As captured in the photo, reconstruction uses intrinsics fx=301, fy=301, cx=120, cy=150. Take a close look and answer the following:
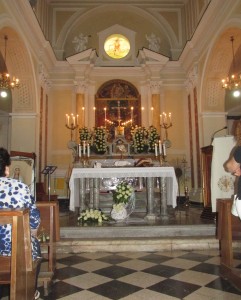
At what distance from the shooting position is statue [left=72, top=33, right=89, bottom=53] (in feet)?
40.1

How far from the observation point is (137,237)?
5227 millimetres

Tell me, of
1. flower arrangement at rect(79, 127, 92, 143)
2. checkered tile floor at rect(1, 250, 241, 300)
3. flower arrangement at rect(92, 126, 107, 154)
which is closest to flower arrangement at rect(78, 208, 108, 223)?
checkered tile floor at rect(1, 250, 241, 300)

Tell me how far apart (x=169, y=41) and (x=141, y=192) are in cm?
743

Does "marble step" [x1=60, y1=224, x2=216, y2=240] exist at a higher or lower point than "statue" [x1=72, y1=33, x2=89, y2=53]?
lower

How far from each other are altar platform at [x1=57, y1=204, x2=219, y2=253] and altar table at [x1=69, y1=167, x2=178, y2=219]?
0.58 meters

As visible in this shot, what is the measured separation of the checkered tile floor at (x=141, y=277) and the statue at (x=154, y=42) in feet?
31.2

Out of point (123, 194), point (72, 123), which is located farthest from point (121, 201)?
point (72, 123)

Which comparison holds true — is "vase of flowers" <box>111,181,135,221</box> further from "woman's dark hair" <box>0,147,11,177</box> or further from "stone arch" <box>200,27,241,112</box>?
"stone arch" <box>200,27,241,112</box>

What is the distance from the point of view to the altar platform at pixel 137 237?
495cm

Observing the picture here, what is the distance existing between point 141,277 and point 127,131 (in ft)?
26.9

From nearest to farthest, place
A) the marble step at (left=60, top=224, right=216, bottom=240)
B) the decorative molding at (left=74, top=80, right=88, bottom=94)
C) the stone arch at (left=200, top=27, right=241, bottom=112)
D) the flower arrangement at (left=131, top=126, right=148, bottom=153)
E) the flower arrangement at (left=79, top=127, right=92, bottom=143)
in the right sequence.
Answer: the marble step at (left=60, top=224, right=216, bottom=240) < the flower arrangement at (left=79, top=127, right=92, bottom=143) < the flower arrangement at (left=131, top=126, right=148, bottom=153) < the stone arch at (left=200, top=27, right=241, bottom=112) < the decorative molding at (left=74, top=80, right=88, bottom=94)

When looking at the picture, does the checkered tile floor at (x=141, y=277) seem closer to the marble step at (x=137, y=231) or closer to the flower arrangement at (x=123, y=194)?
the marble step at (x=137, y=231)

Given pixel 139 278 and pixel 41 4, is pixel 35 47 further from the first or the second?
pixel 139 278

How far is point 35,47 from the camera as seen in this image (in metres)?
9.95
